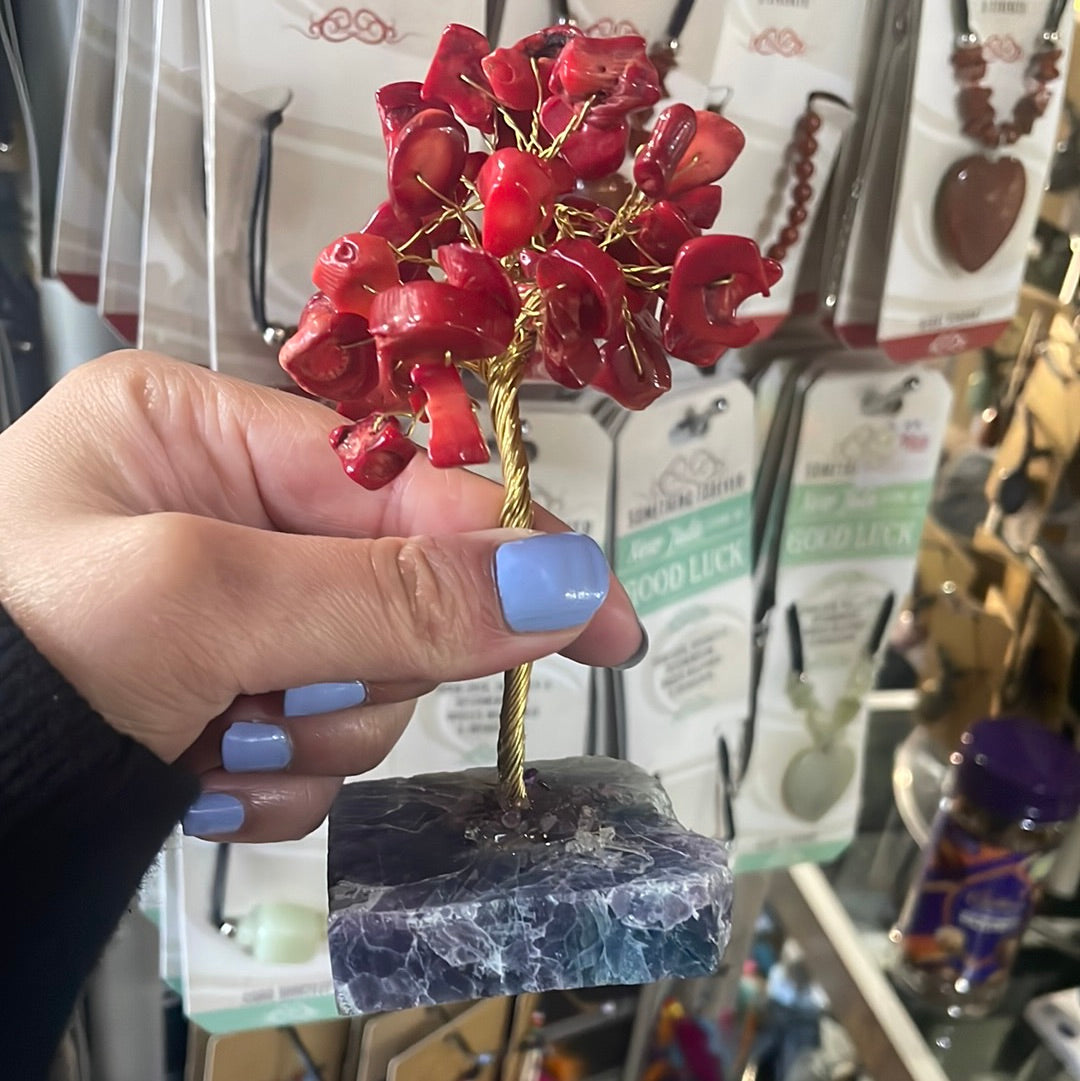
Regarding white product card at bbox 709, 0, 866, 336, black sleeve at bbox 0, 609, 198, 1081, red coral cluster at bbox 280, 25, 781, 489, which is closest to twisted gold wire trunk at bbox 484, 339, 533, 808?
red coral cluster at bbox 280, 25, 781, 489

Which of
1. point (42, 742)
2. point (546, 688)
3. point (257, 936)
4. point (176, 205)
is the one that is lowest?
point (257, 936)

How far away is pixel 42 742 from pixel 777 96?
1.34 feet

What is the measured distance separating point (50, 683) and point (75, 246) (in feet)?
0.79

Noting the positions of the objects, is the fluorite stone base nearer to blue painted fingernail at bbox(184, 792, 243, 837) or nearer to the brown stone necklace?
blue painted fingernail at bbox(184, 792, 243, 837)

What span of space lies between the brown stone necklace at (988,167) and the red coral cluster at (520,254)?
25cm

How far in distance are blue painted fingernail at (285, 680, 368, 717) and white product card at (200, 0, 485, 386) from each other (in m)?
0.16

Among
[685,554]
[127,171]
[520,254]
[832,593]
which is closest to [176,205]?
[127,171]

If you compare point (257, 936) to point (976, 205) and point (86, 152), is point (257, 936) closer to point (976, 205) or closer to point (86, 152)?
point (86, 152)

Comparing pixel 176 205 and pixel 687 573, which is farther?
pixel 687 573

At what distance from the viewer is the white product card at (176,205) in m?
0.39

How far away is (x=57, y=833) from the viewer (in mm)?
276

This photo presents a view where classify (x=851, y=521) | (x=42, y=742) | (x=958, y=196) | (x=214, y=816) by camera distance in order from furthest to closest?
(x=851, y=521) < (x=958, y=196) < (x=214, y=816) < (x=42, y=742)

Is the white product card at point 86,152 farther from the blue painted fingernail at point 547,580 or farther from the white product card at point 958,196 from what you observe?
the white product card at point 958,196

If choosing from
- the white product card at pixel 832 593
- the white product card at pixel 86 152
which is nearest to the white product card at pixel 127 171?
the white product card at pixel 86 152
